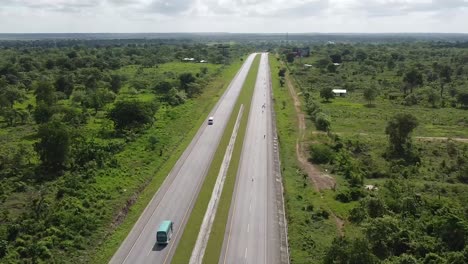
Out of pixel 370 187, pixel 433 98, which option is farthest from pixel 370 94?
pixel 370 187

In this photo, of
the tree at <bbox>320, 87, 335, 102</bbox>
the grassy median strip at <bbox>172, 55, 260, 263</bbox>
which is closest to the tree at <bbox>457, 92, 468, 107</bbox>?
the tree at <bbox>320, 87, 335, 102</bbox>

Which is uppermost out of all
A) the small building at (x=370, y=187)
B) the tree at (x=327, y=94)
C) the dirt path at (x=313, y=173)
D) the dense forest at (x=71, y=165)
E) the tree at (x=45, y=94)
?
the tree at (x=45, y=94)

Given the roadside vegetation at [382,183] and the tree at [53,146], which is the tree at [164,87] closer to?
the roadside vegetation at [382,183]

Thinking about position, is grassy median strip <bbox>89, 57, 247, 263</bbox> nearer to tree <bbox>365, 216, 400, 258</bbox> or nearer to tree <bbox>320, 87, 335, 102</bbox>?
tree <bbox>365, 216, 400, 258</bbox>

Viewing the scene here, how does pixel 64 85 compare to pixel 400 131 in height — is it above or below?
above

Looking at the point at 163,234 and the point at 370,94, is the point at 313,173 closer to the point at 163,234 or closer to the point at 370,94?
the point at 163,234

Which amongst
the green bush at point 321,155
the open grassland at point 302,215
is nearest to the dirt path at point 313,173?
the open grassland at point 302,215

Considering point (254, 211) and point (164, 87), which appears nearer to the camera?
point (254, 211)
